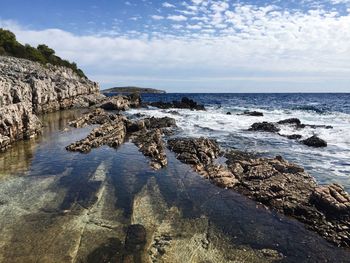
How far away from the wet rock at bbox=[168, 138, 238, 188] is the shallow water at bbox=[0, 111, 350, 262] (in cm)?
73

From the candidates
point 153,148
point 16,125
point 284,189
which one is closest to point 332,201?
point 284,189

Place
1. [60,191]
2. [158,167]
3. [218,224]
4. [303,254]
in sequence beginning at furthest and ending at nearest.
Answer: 1. [158,167]
2. [60,191]
3. [218,224]
4. [303,254]

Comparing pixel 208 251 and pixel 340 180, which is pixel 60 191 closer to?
pixel 208 251

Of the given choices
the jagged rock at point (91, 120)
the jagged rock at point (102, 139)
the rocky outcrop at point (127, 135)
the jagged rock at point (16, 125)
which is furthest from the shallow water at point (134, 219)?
the jagged rock at point (91, 120)

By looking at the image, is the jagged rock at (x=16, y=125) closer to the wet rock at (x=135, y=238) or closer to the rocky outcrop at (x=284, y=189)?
the rocky outcrop at (x=284, y=189)

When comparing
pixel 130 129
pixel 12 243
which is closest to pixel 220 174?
pixel 12 243

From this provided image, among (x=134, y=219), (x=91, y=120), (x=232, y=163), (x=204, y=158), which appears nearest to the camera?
(x=134, y=219)

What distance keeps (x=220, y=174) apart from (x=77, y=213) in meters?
8.45

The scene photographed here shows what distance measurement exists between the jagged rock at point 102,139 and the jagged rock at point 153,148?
1.72 meters

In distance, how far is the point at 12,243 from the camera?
1102cm

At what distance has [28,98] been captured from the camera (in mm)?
39281

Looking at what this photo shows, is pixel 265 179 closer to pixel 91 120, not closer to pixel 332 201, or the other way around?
pixel 332 201

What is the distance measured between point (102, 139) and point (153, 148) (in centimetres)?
607

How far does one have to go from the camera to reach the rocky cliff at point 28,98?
26016mm
